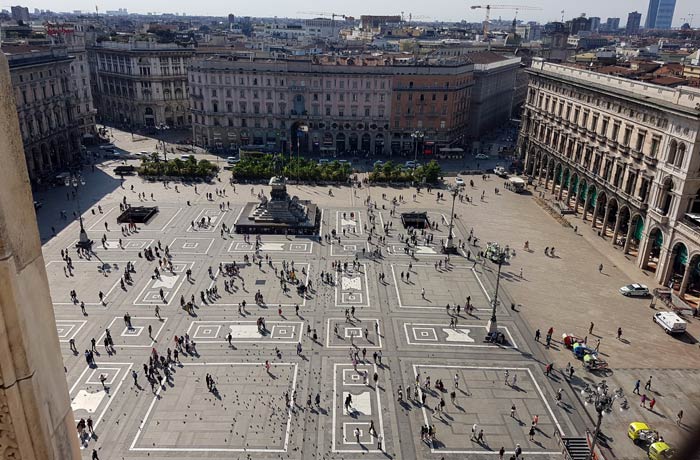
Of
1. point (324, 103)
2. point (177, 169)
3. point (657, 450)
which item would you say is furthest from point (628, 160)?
point (177, 169)

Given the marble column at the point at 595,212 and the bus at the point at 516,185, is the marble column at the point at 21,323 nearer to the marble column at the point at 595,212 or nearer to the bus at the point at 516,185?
the marble column at the point at 595,212

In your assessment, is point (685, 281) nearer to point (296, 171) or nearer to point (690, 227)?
point (690, 227)

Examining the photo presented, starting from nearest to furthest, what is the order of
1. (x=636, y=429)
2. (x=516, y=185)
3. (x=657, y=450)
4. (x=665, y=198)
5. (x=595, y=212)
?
1. (x=657, y=450)
2. (x=636, y=429)
3. (x=665, y=198)
4. (x=595, y=212)
5. (x=516, y=185)

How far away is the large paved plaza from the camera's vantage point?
31.1 meters

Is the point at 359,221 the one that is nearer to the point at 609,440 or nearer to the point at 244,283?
the point at 244,283

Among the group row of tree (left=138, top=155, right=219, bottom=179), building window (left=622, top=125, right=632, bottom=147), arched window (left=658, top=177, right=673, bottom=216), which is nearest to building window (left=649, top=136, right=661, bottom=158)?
arched window (left=658, top=177, right=673, bottom=216)

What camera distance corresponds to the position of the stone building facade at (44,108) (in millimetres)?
72812

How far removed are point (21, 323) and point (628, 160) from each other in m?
60.3

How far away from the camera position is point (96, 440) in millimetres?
30047

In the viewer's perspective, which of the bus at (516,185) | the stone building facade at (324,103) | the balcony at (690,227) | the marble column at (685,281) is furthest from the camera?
the stone building facade at (324,103)

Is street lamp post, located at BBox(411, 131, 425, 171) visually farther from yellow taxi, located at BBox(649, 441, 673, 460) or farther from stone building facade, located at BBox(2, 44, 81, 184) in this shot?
yellow taxi, located at BBox(649, 441, 673, 460)

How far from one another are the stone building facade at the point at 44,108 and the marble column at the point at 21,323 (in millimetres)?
73502

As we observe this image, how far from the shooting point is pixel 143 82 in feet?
356

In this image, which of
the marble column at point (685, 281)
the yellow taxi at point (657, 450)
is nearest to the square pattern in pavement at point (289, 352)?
the yellow taxi at point (657, 450)
